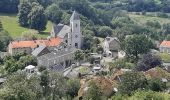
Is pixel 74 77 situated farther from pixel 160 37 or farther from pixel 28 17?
pixel 160 37

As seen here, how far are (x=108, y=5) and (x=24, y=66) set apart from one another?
326 ft

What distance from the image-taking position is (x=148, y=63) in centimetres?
6956

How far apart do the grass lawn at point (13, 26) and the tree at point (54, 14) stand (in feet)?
4.84

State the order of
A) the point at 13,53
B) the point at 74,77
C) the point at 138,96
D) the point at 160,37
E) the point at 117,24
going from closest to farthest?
the point at 138,96, the point at 74,77, the point at 13,53, the point at 160,37, the point at 117,24

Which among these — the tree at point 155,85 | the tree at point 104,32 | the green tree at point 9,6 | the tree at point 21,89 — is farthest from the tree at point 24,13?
the tree at point 155,85

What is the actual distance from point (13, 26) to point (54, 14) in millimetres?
10363

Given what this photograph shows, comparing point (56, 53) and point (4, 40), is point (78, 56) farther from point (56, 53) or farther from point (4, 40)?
point (4, 40)

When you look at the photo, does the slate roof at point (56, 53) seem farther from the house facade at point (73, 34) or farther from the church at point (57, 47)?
the house facade at point (73, 34)

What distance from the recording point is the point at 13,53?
79438 millimetres

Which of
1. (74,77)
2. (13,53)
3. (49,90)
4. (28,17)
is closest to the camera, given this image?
(49,90)

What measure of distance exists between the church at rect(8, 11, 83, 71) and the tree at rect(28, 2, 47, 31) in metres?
17.2

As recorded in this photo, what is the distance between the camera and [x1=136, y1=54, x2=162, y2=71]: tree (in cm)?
6875

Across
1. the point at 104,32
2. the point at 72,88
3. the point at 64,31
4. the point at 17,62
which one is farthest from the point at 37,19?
the point at 72,88

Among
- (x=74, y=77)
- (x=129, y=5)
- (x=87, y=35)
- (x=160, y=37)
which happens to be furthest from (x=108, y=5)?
(x=74, y=77)
